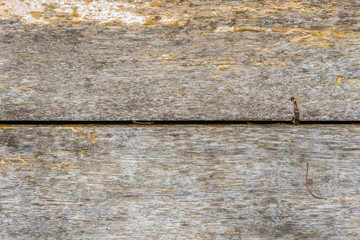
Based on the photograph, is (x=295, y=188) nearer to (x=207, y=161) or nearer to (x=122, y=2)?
(x=207, y=161)

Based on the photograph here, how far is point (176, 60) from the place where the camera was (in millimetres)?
679

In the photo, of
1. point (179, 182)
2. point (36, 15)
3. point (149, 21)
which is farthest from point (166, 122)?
point (36, 15)

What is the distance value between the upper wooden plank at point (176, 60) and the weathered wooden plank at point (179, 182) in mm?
63

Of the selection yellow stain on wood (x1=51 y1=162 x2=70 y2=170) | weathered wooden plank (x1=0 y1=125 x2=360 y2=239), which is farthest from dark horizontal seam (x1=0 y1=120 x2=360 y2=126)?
yellow stain on wood (x1=51 y1=162 x2=70 y2=170)

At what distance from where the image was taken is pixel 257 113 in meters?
0.68

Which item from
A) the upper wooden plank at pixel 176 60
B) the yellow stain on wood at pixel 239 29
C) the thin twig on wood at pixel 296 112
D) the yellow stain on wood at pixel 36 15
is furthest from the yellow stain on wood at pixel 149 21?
the thin twig on wood at pixel 296 112

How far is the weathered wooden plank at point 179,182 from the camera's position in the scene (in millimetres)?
683

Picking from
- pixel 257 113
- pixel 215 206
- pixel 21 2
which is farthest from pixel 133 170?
pixel 21 2

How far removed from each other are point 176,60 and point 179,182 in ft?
1.21

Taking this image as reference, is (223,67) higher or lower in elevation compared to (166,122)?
higher

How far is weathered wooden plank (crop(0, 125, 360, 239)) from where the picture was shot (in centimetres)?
68

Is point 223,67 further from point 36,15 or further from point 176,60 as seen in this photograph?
point 36,15

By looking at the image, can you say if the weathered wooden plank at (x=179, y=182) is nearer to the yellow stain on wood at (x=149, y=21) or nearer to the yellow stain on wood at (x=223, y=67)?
the yellow stain on wood at (x=223, y=67)

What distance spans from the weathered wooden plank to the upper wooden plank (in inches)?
2.5
